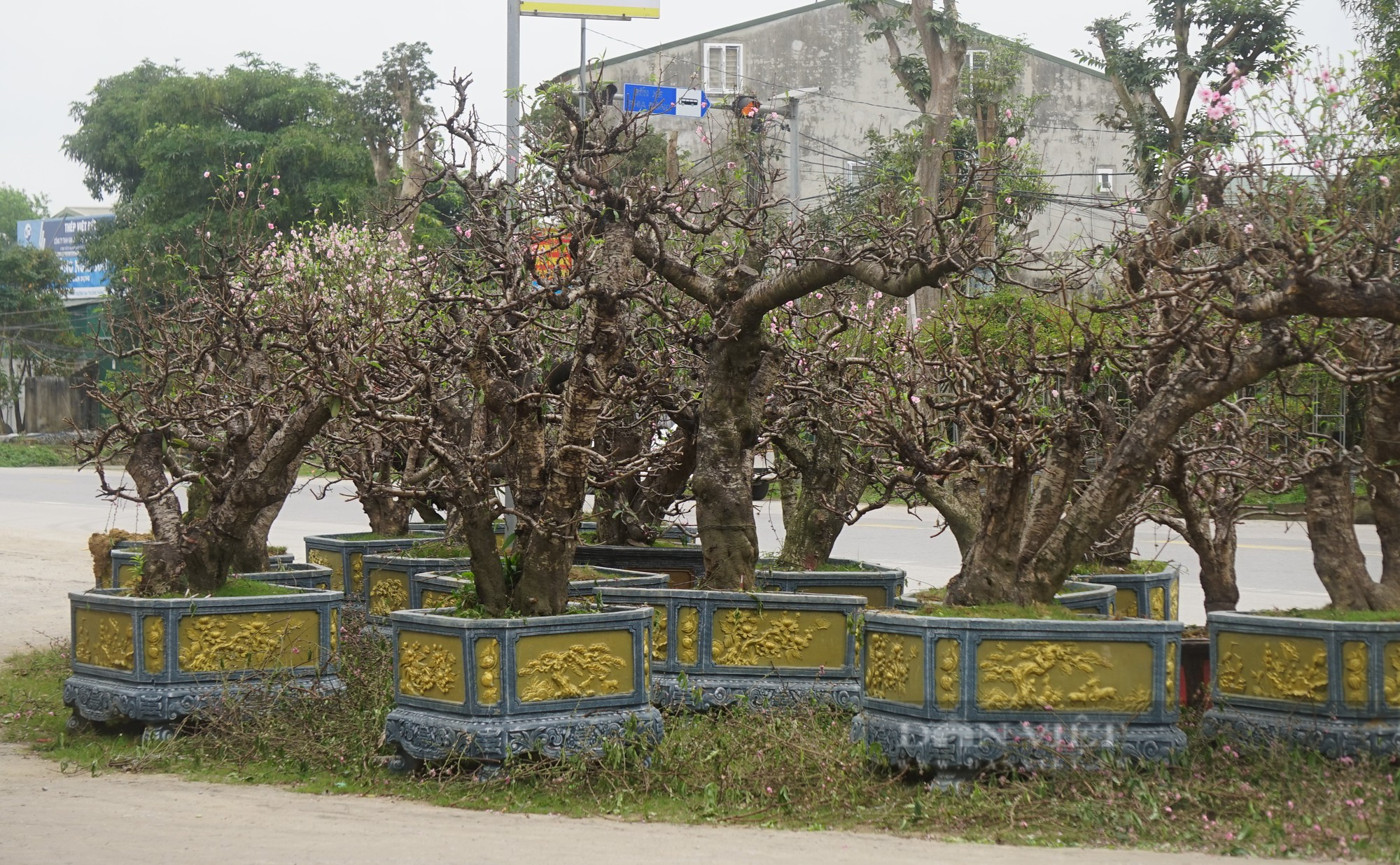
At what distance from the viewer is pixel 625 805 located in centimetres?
652

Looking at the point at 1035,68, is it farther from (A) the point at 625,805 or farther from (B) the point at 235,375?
(A) the point at 625,805

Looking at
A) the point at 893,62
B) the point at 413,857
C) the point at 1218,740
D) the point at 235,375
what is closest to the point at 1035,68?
the point at 893,62

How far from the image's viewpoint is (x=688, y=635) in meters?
8.71

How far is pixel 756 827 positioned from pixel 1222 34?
21586mm

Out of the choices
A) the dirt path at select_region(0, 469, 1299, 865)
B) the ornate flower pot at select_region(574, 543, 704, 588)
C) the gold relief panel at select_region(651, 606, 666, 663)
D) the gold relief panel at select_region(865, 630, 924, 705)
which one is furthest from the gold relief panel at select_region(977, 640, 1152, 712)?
the ornate flower pot at select_region(574, 543, 704, 588)

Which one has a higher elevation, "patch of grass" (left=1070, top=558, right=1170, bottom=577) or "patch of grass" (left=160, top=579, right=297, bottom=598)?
"patch of grass" (left=160, top=579, right=297, bottom=598)

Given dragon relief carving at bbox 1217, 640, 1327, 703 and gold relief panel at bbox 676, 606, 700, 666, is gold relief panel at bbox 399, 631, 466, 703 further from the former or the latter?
dragon relief carving at bbox 1217, 640, 1327, 703

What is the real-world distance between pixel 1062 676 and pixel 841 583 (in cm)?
313

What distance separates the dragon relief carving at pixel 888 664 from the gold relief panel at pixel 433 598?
275cm

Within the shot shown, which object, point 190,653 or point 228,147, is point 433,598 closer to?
point 190,653

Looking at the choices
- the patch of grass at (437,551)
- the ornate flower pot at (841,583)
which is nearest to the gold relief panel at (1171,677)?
the ornate flower pot at (841,583)

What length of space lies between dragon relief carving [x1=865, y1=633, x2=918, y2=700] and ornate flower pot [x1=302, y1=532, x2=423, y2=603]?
653 centimetres

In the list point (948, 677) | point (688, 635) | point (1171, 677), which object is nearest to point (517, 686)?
point (688, 635)

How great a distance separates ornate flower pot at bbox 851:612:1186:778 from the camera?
259 inches
